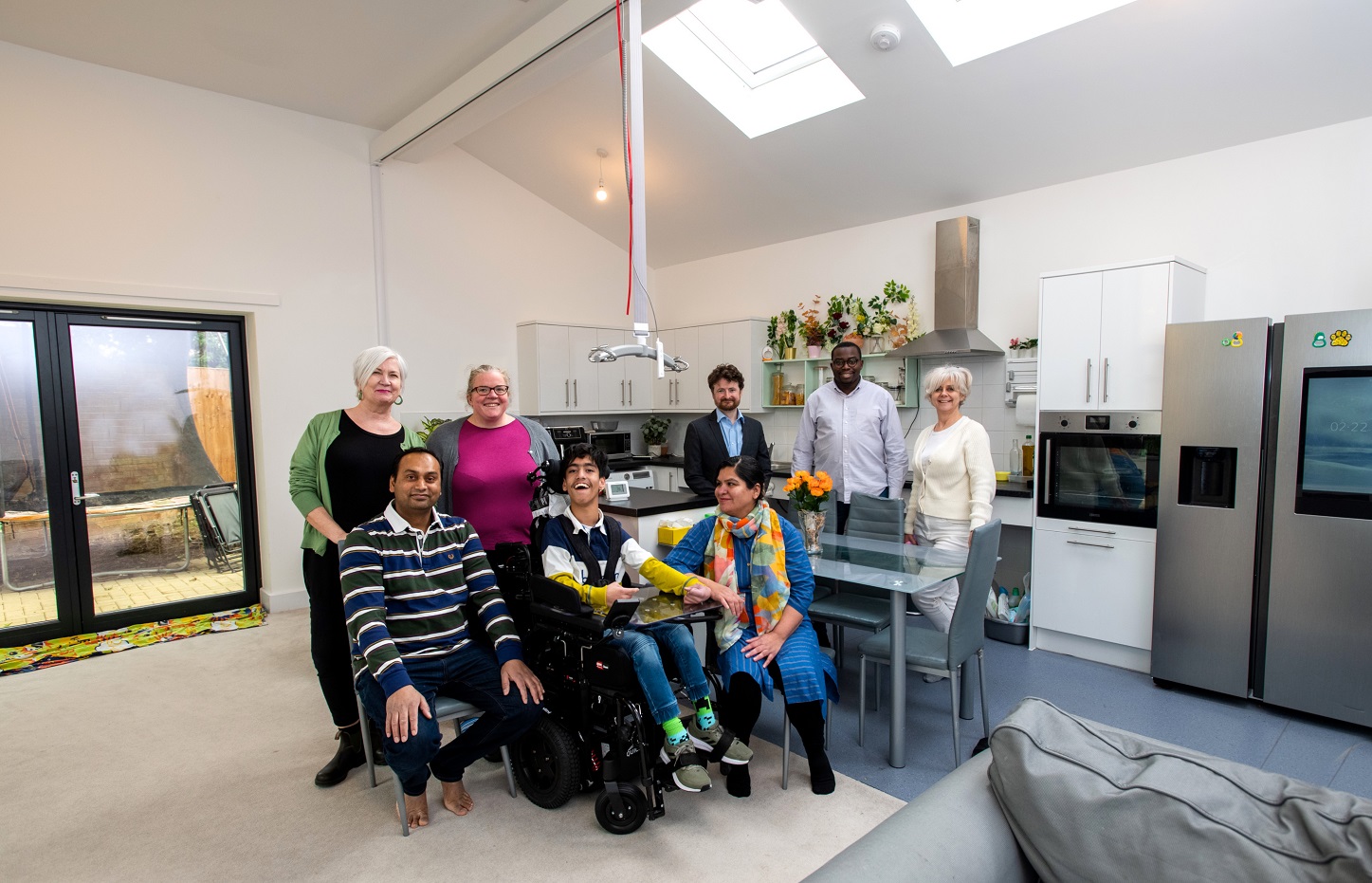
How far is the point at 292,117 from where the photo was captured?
4.71 m

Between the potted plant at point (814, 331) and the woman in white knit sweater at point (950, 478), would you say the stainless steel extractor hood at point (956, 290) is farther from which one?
the woman in white knit sweater at point (950, 478)

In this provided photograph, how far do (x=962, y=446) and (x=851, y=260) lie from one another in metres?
2.48

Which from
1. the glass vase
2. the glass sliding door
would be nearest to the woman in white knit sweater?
the glass vase

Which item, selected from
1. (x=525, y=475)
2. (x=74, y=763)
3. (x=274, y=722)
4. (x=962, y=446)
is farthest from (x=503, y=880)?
(x=962, y=446)

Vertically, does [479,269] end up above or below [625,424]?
above

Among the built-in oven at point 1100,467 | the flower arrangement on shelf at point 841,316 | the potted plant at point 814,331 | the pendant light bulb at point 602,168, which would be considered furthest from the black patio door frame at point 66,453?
the built-in oven at point 1100,467

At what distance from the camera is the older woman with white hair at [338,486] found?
8.37 ft

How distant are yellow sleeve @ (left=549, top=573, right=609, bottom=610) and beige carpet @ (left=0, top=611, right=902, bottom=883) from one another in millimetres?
721

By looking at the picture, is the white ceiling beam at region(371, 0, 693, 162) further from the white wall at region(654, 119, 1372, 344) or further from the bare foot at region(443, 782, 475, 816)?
the bare foot at region(443, 782, 475, 816)

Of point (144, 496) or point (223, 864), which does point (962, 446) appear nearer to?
point (223, 864)

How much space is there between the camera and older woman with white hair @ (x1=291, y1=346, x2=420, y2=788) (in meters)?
2.55

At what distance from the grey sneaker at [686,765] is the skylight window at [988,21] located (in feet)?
11.3

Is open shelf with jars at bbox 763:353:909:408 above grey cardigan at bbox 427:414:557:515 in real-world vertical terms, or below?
above

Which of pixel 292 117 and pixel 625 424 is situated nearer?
pixel 292 117
